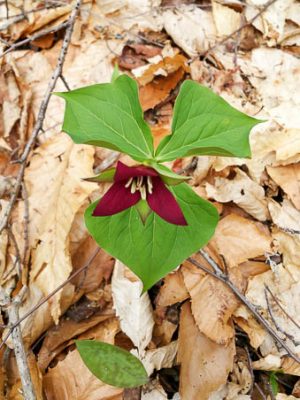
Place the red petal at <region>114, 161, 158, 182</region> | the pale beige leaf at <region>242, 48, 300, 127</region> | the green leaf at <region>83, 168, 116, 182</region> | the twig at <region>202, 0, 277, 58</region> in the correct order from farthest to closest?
1. the twig at <region>202, 0, 277, 58</region>
2. the pale beige leaf at <region>242, 48, 300, 127</region>
3. the green leaf at <region>83, 168, 116, 182</region>
4. the red petal at <region>114, 161, 158, 182</region>

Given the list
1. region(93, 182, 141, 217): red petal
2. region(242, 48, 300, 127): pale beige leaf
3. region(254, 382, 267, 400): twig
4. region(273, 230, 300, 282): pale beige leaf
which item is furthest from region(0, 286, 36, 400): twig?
region(242, 48, 300, 127): pale beige leaf

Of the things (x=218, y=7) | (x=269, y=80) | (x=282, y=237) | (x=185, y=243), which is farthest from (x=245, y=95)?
(x=185, y=243)

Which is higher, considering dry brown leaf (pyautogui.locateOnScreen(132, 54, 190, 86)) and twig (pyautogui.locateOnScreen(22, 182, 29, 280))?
dry brown leaf (pyautogui.locateOnScreen(132, 54, 190, 86))

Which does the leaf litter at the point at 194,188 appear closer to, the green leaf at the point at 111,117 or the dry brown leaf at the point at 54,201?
the dry brown leaf at the point at 54,201

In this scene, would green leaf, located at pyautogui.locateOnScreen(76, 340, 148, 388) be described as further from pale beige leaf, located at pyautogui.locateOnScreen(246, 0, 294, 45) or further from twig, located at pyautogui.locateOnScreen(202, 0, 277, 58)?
pale beige leaf, located at pyautogui.locateOnScreen(246, 0, 294, 45)

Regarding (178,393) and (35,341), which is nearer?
(178,393)

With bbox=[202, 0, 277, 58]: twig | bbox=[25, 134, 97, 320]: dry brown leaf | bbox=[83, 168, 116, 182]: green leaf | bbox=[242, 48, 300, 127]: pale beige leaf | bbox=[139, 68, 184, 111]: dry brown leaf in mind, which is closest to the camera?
bbox=[83, 168, 116, 182]: green leaf

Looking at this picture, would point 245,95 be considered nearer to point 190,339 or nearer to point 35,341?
point 190,339

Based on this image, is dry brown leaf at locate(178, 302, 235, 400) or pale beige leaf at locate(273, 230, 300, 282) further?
pale beige leaf at locate(273, 230, 300, 282)
